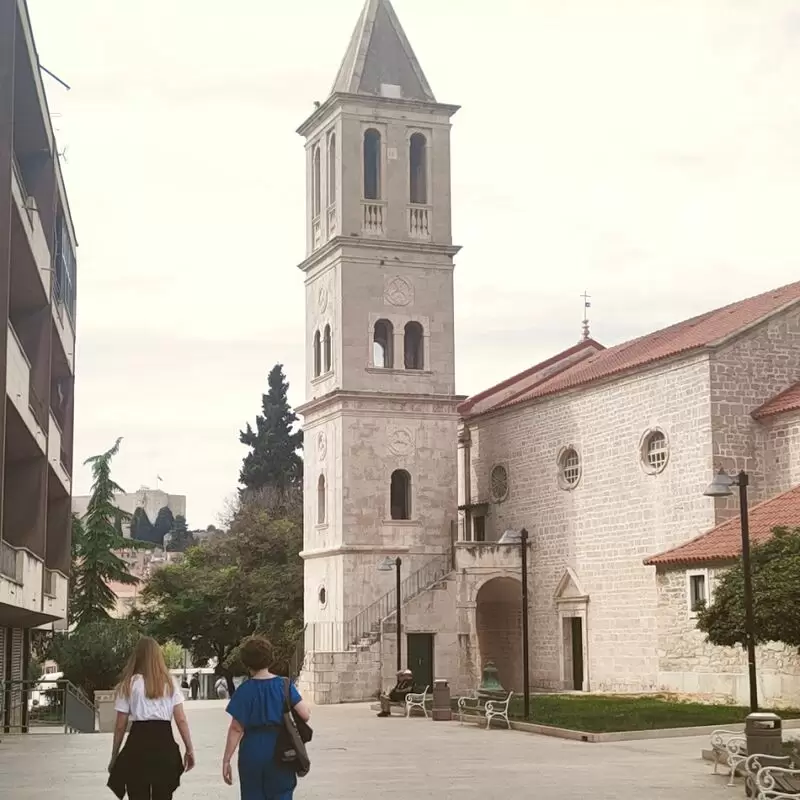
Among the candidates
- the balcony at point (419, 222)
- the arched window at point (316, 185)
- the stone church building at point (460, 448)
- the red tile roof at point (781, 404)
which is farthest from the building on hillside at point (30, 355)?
the red tile roof at point (781, 404)

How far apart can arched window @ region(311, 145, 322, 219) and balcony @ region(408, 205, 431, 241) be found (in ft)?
11.6

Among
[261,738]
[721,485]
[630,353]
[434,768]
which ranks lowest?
[434,768]

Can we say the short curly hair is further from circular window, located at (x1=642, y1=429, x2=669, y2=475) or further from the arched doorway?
the arched doorway

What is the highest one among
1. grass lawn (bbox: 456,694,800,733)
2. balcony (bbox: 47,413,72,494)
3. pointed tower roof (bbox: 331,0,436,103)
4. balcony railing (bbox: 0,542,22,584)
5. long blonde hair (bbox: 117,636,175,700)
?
pointed tower roof (bbox: 331,0,436,103)

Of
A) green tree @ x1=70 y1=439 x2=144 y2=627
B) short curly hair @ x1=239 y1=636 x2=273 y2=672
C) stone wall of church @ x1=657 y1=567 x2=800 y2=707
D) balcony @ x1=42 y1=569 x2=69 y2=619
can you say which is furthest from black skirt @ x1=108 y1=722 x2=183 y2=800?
green tree @ x1=70 y1=439 x2=144 y2=627

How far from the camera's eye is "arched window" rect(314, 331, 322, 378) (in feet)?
154

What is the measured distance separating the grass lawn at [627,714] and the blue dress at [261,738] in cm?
1546

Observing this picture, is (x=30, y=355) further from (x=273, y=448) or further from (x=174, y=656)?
(x=174, y=656)

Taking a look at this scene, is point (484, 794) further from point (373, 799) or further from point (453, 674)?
point (453, 674)

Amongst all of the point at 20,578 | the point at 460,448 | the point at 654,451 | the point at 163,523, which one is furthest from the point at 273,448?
the point at 163,523

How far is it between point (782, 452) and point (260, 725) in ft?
95.1

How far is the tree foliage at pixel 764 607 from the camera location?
20.0 metres

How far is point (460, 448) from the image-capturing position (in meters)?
49.1

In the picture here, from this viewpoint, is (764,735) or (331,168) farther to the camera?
(331,168)
